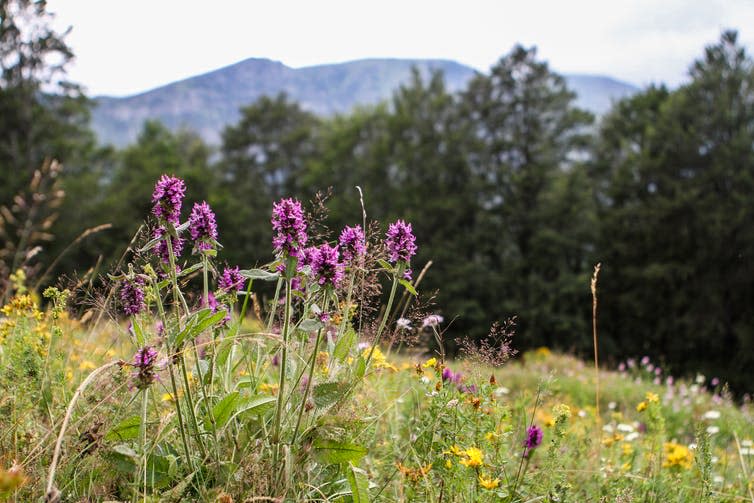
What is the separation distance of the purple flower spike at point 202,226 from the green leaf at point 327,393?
57cm

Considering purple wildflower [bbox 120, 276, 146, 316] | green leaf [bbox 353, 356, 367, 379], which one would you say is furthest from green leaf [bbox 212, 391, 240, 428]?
purple wildflower [bbox 120, 276, 146, 316]

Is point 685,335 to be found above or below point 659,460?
below

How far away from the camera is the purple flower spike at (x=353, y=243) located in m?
2.12

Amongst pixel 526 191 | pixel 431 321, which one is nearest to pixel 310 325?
pixel 431 321

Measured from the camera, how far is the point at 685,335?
19.9m

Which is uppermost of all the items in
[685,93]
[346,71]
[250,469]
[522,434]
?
[685,93]

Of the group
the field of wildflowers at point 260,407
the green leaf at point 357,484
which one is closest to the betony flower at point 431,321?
the field of wildflowers at point 260,407

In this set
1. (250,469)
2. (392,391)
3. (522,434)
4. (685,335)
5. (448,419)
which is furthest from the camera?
(685,335)

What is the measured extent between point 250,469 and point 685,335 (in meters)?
20.7

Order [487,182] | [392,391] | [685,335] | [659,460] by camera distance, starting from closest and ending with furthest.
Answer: [659,460] < [392,391] < [685,335] < [487,182]

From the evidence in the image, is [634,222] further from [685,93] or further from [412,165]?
[412,165]

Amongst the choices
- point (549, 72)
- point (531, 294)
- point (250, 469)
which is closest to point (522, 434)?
point (250, 469)

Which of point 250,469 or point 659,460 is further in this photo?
point 659,460

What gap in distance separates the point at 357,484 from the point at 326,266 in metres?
0.69
